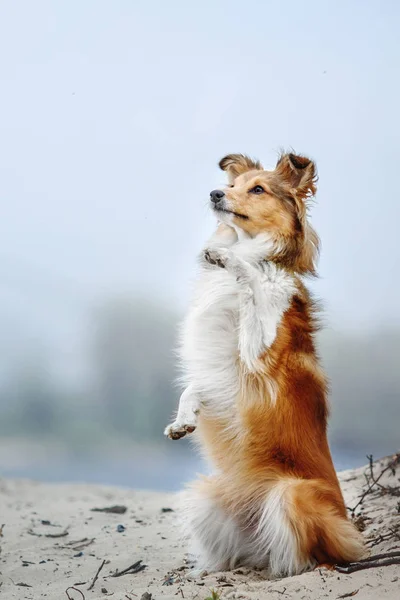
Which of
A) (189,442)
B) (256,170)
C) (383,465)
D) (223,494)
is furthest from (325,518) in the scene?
(383,465)

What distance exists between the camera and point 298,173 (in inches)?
226

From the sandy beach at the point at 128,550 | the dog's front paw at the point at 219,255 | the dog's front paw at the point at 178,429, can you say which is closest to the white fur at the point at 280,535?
the sandy beach at the point at 128,550

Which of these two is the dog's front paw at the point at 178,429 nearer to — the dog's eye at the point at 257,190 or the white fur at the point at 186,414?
the white fur at the point at 186,414

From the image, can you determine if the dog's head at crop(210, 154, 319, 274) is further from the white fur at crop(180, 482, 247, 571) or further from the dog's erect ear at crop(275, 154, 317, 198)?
the white fur at crop(180, 482, 247, 571)

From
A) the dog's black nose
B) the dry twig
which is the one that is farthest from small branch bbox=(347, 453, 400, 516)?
the dog's black nose

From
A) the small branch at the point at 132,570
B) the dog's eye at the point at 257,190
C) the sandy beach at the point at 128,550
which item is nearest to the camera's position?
the sandy beach at the point at 128,550

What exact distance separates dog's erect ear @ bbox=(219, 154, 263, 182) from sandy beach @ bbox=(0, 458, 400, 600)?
268cm

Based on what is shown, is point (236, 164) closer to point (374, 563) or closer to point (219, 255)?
point (219, 255)

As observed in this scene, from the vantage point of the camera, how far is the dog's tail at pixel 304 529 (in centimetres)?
490

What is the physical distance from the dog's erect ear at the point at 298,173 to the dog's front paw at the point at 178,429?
5.78 ft

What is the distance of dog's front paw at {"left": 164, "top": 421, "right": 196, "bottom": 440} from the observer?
510 centimetres

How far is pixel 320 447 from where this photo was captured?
207 inches

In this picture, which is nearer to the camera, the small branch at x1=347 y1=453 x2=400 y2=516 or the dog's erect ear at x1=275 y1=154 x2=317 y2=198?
the dog's erect ear at x1=275 y1=154 x2=317 y2=198

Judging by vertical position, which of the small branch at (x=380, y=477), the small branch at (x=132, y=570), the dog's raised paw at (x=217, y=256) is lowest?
the small branch at (x=132, y=570)
